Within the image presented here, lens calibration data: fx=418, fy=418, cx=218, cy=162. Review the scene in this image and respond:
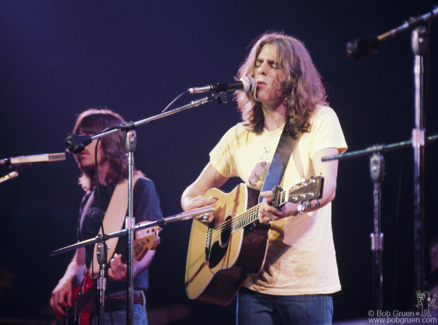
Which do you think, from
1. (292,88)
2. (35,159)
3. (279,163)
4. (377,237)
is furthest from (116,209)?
(377,237)

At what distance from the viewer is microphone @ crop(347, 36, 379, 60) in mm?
1661

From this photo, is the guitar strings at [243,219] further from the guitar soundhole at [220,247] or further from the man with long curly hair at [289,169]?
the man with long curly hair at [289,169]

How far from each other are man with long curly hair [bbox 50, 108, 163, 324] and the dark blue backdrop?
274 millimetres

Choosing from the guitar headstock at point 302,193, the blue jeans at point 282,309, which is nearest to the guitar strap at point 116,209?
the blue jeans at point 282,309

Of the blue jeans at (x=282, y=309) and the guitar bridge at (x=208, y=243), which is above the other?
the guitar bridge at (x=208, y=243)

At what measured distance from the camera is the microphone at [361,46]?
1661mm

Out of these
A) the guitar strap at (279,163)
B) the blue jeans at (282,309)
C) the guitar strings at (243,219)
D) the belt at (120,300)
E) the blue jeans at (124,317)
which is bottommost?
the blue jeans at (124,317)

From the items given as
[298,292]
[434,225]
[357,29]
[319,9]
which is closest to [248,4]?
[319,9]

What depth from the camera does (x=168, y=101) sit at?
443 centimetres

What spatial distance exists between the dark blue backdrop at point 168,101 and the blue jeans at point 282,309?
1303mm

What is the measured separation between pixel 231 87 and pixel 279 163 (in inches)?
21.5

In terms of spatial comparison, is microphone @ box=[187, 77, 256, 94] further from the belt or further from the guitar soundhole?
the belt

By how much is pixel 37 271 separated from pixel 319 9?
12.9 feet

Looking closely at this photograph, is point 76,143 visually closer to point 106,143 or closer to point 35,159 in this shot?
point 35,159
